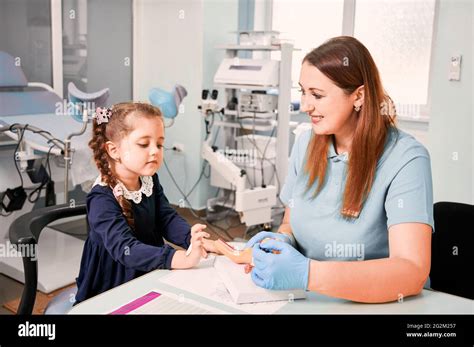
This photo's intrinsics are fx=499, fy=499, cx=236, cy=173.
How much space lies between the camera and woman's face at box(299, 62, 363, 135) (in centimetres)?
95

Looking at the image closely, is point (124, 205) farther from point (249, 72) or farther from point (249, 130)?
point (249, 130)

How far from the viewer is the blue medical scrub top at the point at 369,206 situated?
871 mm

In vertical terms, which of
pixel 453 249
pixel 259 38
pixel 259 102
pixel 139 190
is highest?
pixel 259 38

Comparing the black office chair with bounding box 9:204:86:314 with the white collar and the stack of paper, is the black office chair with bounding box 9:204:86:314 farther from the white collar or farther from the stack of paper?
the stack of paper

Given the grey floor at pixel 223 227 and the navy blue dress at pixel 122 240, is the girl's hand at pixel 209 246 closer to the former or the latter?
the navy blue dress at pixel 122 240

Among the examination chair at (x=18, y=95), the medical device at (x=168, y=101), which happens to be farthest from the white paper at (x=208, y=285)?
the examination chair at (x=18, y=95)

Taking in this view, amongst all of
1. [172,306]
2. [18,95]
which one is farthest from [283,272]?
[18,95]

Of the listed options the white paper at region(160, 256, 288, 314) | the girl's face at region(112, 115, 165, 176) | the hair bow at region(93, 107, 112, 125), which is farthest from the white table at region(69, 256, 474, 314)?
the hair bow at region(93, 107, 112, 125)

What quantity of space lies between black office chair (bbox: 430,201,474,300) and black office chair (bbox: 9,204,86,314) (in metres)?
0.84

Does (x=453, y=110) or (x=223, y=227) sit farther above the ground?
(x=453, y=110)

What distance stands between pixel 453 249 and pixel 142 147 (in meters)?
0.74

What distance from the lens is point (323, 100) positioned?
95cm

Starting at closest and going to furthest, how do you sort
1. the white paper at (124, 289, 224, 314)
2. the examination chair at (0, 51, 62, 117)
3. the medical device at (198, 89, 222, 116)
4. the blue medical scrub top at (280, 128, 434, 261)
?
the white paper at (124, 289, 224, 314), the blue medical scrub top at (280, 128, 434, 261), the examination chair at (0, 51, 62, 117), the medical device at (198, 89, 222, 116)

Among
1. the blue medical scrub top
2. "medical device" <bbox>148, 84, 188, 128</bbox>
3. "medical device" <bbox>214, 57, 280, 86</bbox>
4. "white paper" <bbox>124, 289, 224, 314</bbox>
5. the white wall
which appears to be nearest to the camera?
"white paper" <bbox>124, 289, 224, 314</bbox>
